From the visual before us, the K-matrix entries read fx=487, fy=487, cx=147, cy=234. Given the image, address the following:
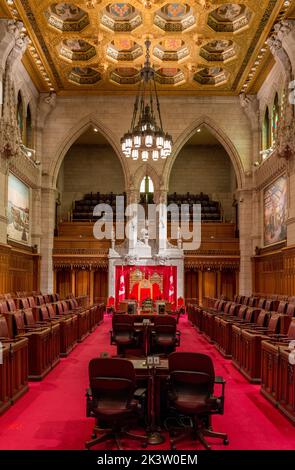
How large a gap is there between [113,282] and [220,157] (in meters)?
10.7

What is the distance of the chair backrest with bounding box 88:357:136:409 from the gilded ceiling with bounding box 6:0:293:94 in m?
12.9

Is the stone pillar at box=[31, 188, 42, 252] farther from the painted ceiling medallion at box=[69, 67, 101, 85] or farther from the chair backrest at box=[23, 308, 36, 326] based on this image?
the chair backrest at box=[23, 308, 36, 326]

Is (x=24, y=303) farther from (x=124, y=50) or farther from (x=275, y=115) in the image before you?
(x=275, y=115)

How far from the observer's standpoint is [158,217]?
2184 centimetres

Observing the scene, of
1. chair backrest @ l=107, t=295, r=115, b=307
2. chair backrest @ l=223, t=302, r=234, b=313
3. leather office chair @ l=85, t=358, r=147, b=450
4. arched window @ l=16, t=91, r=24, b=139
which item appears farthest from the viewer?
chair backrest @ l=107, t=295, r=115, b=307

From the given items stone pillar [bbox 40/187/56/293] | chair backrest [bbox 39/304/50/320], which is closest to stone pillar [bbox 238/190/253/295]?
stone pillar [bbox 40/187/56/293]

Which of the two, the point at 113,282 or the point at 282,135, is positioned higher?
the point at 282,135

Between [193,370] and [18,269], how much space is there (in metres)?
14.9

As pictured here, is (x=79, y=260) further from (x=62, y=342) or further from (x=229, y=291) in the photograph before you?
(x=62, y=342)

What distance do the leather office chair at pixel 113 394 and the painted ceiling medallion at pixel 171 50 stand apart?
15.8 metres

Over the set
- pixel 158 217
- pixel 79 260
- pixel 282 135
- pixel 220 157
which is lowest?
pixel 79 260

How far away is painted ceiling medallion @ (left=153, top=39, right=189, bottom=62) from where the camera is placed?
18.2 metres

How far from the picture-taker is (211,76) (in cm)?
2058
